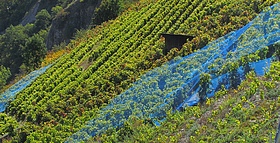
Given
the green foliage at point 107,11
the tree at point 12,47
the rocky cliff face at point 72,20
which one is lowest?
the tree at point 12,47

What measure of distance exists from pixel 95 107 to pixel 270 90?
8.26 meters

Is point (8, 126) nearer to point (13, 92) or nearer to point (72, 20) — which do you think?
point (13, 92)

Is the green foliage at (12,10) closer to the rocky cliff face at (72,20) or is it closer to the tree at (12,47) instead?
the tree at (12,47)

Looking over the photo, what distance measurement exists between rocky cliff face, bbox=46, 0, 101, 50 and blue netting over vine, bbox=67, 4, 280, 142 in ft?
98.6

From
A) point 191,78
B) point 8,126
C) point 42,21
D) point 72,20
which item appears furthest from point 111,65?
point 42,21

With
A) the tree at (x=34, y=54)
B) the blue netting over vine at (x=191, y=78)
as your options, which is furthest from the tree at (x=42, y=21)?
the blue netting over vine at (x=191, y=78)

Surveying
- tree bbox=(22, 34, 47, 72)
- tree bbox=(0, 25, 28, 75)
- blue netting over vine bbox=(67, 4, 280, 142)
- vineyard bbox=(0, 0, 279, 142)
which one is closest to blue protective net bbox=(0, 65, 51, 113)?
vineyard bbox=(0, 0, 279, 142)

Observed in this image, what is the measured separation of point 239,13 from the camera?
61.4 ft

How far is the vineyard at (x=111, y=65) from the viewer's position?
17.7 metres

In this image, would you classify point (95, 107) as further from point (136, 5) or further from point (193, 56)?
point (136, 5)

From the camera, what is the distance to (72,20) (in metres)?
47.3

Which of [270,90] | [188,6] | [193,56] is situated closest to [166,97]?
[193,56]

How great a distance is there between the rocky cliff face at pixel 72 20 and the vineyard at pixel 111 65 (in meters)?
18.9

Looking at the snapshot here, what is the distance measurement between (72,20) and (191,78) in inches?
1371
